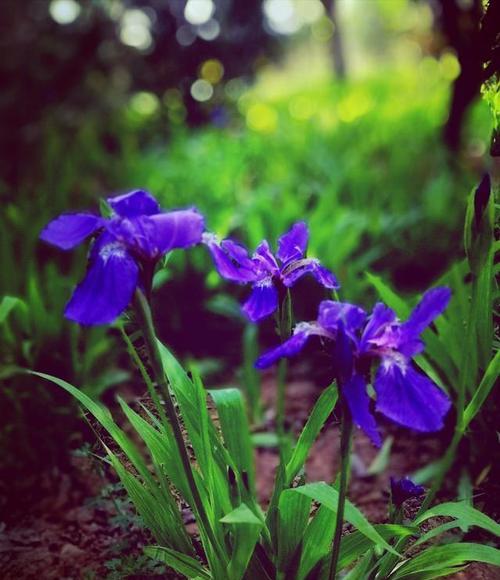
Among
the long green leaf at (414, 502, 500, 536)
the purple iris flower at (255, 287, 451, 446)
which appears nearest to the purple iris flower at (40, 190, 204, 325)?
the purple iris flower at (255, 287, 451, 446)

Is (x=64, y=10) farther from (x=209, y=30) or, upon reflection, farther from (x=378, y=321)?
(x=378, y=321)

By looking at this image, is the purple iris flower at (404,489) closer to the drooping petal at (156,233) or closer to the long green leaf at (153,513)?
the long green leaf at (153,513)

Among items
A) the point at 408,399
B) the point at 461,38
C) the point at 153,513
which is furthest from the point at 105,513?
the point at 461,38

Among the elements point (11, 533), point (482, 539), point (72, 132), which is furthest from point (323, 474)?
point (72, 132)

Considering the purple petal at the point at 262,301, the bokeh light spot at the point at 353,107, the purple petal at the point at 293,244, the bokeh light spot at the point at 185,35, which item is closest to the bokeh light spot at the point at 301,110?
the bokeh light spot at the point at 353,107

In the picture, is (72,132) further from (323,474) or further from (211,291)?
(323,474)

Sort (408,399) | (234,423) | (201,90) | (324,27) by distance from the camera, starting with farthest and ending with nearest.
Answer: (324,27), (201,90), (234,423), (408,399)
